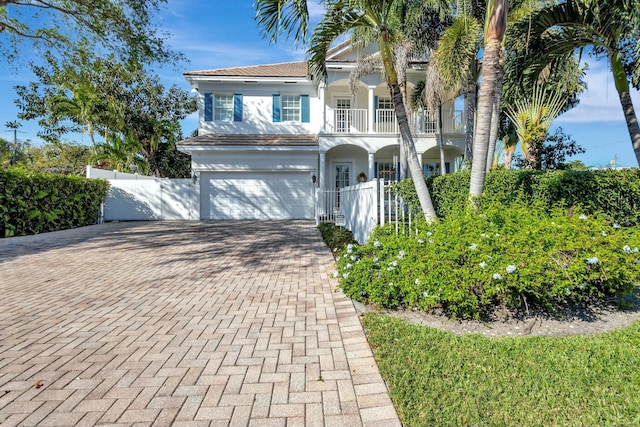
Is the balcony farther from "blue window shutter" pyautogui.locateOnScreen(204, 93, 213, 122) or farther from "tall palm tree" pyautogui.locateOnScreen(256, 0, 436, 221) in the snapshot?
"tall palm tree" pyautogui.locateOnScreen(256, 0, 436, 221)

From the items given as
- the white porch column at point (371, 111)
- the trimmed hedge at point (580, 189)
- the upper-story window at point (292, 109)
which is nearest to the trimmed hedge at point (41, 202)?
the upper-story window at point (292, 109)

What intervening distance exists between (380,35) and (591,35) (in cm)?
437

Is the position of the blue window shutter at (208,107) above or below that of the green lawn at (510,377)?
above

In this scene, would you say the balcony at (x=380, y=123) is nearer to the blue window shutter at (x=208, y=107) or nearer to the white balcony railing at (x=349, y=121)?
the white balcony railing at (x=349, y=121)

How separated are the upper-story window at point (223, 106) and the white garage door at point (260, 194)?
10.2ft

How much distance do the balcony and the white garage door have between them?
2.93 metres

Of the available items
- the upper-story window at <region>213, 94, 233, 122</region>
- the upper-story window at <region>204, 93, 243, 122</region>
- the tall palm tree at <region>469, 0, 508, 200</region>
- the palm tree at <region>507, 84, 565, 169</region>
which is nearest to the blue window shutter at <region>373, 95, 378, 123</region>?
the palm tree at <region>507, 84, 565, 169</region>

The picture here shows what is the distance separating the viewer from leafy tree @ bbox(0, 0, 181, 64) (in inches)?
461

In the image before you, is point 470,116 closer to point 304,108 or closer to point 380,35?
point 380,35

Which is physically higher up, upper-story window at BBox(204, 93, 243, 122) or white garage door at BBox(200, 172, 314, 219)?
upper-story window at BBox(204, 93, 243, 122)

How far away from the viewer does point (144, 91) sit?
23203mm

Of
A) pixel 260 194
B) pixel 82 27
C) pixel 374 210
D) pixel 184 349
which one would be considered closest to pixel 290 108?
pixel 260 194

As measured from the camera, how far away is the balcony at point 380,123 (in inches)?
622

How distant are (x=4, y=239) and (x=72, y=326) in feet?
30.3
